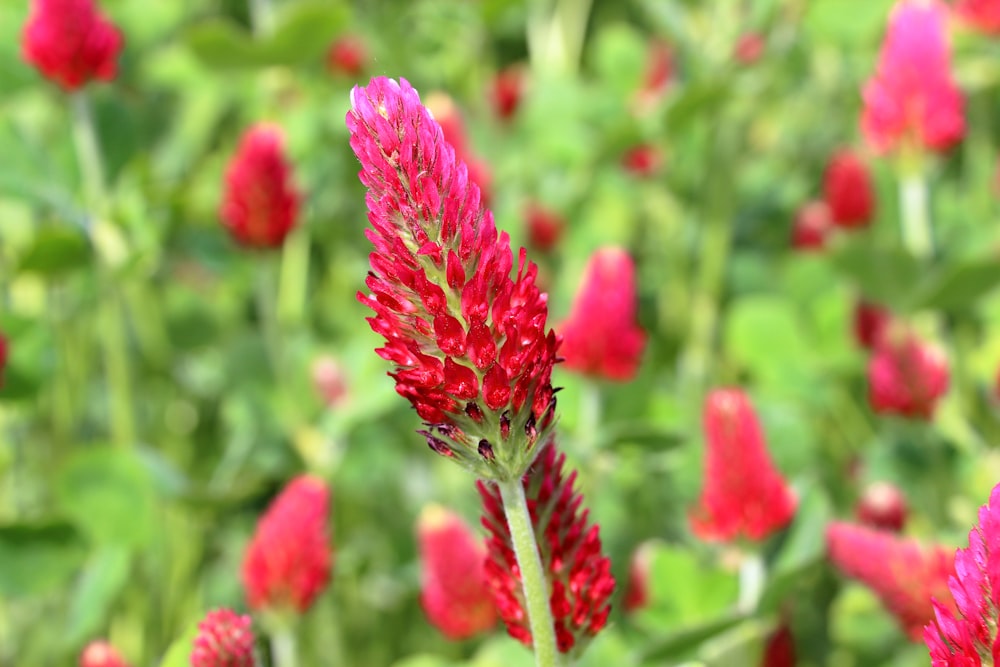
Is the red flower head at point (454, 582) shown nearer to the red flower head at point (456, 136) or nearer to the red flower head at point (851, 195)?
the red flower head at point (456, 136)

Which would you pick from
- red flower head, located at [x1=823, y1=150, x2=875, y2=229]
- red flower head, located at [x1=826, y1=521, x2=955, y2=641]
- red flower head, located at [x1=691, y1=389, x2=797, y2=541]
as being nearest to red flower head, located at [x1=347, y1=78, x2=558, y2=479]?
red flower head, located at [x1=826, y1=521, x2=955, y2=641]

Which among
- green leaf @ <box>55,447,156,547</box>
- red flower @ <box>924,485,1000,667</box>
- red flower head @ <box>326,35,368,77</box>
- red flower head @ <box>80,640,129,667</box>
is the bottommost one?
red flower @ <box>924,485,1000,667</box>

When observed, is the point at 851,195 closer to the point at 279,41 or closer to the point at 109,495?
the point at 279,41

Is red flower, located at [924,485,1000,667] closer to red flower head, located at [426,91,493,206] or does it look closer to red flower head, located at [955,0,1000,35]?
red flower head, located at [426,91,493,206]

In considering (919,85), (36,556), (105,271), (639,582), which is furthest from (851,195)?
(36,556)

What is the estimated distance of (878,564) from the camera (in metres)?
1.13

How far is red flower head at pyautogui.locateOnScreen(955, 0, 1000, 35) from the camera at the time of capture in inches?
85.7

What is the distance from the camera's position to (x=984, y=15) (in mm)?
2186

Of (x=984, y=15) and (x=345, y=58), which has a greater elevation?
(x=345, y=58)

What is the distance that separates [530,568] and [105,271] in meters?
1.39

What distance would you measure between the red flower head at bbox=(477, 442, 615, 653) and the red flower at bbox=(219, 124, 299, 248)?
1220 mm

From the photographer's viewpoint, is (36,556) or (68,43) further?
(68,43)

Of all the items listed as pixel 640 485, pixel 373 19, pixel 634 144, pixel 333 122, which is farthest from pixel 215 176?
pixel 640 485

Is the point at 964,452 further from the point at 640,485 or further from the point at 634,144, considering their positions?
the point at 634,144
